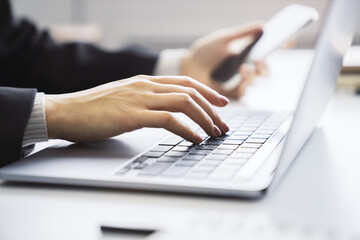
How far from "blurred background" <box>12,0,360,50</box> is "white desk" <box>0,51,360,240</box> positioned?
197 cm

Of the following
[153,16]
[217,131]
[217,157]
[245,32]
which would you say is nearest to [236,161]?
[217,157]

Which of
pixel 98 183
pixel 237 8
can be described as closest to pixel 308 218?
pixel 98 183

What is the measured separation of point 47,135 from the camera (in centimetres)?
60

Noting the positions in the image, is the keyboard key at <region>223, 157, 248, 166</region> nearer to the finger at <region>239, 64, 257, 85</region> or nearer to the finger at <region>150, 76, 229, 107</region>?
the finger at <region>150, 76, 229, 107</region>

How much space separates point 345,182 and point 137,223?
0.72 feet

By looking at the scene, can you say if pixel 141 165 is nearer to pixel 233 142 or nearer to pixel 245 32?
pixel 233 142

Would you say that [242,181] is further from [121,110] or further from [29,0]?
[29,0]

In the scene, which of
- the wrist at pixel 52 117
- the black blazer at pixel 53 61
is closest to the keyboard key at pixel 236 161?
the wrist at pixel 52 117

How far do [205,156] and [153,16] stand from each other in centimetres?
216

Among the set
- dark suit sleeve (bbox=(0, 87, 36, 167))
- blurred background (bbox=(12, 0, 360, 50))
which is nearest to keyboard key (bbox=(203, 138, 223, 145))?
dark suit sleeve (bbox=(0, 87, 36, 167))

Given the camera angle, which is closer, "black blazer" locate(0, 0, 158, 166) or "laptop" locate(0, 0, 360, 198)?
"laptop" locate(0, 0, 360, 198)

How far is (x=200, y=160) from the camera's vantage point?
500 mm

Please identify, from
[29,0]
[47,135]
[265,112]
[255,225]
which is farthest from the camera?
[29,0]

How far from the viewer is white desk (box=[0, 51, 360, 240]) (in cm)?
37
